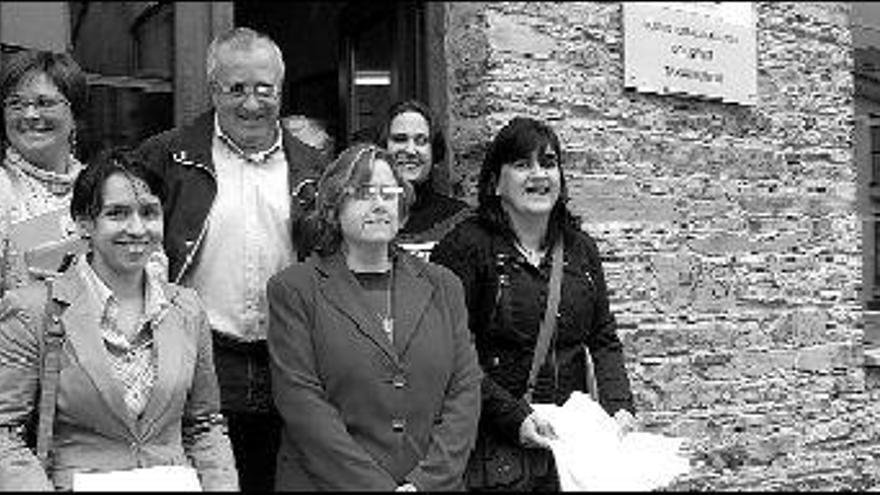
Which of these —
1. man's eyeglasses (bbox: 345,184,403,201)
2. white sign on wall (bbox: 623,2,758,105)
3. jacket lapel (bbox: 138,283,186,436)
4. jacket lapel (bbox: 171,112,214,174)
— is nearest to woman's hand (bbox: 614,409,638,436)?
man's eyeglasses (bbox: 345,184,403,201)

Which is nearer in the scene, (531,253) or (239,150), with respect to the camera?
(239,150)

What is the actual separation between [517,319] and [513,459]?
43cm

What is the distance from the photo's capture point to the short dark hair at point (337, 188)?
11.6ft

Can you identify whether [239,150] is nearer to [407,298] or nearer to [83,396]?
Answer: [407,298]

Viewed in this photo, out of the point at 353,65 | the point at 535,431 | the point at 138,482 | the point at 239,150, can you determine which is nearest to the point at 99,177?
the point at 239,150

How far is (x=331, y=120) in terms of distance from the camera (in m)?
6.47

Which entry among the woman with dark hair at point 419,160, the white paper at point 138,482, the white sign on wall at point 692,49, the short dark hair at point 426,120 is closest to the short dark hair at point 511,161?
the woman with dark hair at point 419,160

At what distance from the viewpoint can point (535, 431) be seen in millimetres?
3752

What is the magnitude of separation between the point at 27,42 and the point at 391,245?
2.04 meters

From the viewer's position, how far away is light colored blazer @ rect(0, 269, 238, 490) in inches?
124

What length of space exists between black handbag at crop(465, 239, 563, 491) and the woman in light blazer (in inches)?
33.2

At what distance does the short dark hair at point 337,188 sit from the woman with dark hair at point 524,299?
18.1 inches

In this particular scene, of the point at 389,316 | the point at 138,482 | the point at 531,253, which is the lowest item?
the point at 138,482

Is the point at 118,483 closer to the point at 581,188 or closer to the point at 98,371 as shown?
the point at 98,371
